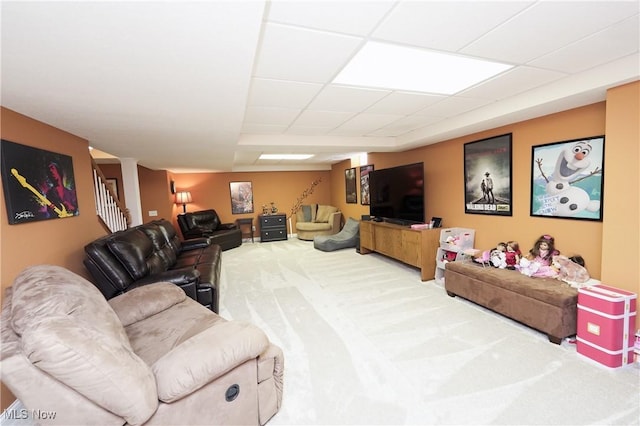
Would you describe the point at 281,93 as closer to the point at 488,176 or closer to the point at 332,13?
the point at 332,13

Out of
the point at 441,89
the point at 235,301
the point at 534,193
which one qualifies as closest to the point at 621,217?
the point at 534,193

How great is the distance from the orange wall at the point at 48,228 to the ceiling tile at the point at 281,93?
181 cm

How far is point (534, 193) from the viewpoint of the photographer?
119 inches

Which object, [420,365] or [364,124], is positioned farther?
[364,124]

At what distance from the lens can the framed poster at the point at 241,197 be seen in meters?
8.05

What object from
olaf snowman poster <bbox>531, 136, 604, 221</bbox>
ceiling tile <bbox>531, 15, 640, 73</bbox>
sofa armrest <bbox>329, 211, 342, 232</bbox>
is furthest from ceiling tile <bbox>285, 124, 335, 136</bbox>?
sofa armrest <bbox>329, 211, 342, 232</bbox>

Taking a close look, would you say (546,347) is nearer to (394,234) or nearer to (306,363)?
(306,363)

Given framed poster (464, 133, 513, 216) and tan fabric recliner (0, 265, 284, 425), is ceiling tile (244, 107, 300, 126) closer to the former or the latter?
tan fabric recliner (0, 265, 284, 425)

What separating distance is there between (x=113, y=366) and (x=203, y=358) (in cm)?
36

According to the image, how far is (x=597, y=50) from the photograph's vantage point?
186 cm

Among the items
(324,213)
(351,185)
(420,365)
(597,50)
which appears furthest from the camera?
(324,213)

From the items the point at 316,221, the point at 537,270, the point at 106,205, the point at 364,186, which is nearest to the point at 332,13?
the point at 537,270

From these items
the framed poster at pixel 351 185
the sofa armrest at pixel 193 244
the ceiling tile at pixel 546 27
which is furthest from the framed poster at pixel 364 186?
the ceiling tile at pixel 546 27

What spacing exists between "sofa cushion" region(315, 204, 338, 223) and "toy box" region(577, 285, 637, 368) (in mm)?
6150
